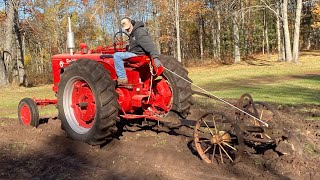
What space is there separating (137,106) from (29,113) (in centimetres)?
254

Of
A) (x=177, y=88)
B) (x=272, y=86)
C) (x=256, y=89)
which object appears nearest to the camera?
(x=177, y=88)

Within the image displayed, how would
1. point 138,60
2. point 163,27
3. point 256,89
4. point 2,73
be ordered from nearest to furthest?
point 138,60 → point 256,89 → point 2,73 → point 163,27

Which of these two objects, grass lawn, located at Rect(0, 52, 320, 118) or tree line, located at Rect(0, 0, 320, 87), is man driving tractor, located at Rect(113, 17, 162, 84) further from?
tree line, located at Rect(0, 0, 320, 87)

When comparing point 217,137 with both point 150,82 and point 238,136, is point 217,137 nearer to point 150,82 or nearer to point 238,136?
point 238,136

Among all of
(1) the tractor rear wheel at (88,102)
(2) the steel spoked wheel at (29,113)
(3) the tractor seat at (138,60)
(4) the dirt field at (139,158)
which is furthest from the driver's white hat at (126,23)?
(2) the steel spoked wheel at (29,113)

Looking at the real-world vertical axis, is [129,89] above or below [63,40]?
below

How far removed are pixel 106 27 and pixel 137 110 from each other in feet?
132

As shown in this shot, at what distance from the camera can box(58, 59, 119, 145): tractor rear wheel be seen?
562 cm

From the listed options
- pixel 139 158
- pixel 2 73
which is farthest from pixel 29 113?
pixel 2 73

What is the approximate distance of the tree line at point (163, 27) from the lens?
24906mm

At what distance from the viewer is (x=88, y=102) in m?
6.22

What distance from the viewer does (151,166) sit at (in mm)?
4906

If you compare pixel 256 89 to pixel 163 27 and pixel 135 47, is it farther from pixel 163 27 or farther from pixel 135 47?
pixel 163 27

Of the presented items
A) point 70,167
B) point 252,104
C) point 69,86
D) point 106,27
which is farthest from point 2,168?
point 106,27
